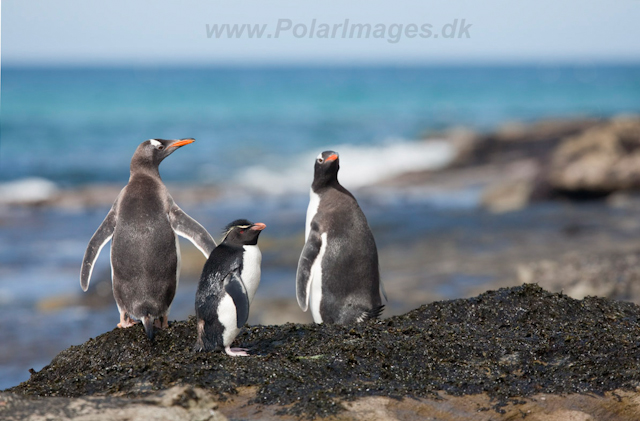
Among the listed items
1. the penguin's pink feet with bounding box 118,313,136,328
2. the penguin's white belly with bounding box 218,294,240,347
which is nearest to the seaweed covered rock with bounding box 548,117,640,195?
the penguin's pink feet with bounding box 118,313,136,328

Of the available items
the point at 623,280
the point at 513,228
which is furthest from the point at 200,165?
the point at 623,280

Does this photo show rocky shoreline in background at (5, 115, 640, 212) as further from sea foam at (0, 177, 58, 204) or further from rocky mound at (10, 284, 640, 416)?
rocky mound at (10, 284, 640, 416)

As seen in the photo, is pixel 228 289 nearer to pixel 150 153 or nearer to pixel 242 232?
pixel 242 232

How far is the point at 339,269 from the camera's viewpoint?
7223mm

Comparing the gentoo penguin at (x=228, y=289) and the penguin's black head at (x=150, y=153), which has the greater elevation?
the penguin's black head at (x=150, y=153)

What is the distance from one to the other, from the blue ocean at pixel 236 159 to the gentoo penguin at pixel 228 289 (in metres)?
5.13

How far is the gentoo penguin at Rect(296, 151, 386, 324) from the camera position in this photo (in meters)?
7.23

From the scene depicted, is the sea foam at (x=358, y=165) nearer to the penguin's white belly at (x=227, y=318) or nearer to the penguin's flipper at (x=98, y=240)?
the penguin's flipper at (x=98, y=240)

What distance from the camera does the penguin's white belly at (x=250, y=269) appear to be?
18.4 ft

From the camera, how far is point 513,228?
16594 millimetres

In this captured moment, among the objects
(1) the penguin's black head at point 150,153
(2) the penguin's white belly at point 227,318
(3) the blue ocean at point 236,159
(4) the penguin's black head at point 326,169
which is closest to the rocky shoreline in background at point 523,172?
(3) the blue ocean at point 236,159

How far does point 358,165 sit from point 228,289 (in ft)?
99.6

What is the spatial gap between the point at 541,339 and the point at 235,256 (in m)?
2.23

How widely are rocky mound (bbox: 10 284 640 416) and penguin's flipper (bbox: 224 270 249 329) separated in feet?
0.93
